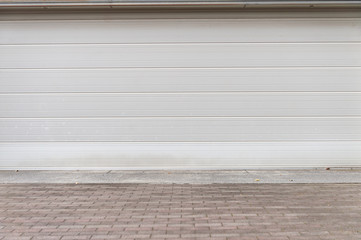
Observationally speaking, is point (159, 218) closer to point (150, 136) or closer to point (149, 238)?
point (149, 238)

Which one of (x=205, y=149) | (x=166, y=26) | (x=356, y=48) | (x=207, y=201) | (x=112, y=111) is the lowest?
(x=207, y=201)

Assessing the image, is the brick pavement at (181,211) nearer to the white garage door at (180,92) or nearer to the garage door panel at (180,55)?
the white garage door at (180,92)

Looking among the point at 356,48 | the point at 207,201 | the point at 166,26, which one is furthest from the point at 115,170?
the point at 356,48

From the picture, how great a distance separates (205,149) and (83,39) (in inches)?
142

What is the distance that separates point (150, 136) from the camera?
7.43 metres

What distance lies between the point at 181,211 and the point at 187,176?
212 centimetres

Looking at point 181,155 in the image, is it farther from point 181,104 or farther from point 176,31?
point 176,31

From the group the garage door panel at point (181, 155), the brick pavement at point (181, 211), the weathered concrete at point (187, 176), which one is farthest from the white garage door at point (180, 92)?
the brick pavement at point (181, 211)

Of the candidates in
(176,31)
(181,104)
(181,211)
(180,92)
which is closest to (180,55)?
(176,31)

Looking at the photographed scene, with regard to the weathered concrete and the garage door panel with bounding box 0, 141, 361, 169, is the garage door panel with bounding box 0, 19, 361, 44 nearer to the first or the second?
the garage door panel with bounding box 0, 141, 361, 169

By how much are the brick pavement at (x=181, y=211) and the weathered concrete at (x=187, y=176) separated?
1.06 ft

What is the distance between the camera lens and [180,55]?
294 inches

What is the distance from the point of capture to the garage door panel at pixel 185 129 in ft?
24.3

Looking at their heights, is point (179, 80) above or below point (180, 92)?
above
